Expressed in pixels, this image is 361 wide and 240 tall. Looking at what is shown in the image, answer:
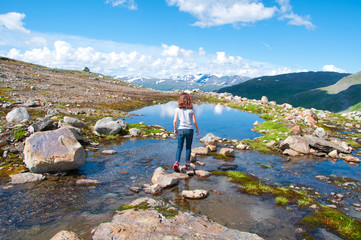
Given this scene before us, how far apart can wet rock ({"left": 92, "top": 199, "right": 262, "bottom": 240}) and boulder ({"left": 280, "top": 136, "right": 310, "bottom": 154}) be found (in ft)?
48.0

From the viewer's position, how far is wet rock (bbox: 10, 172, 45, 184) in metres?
9.71

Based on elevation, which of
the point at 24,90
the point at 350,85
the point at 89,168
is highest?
the point at 350,85

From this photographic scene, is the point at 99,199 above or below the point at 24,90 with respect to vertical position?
below

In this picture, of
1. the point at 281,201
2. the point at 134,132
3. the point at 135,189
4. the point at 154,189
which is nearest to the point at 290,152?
the point at 281,201

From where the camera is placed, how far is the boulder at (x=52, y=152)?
33.9 ft

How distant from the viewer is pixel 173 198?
351 inches

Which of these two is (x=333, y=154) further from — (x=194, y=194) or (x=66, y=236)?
(x=66, y=236)

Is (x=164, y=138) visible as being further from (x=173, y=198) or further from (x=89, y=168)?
(x=173, y=198)

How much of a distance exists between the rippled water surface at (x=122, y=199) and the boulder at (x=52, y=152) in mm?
634

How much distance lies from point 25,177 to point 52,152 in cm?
155

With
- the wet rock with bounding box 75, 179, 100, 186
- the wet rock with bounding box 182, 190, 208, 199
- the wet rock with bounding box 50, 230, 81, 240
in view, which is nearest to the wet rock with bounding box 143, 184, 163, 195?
the wet rock with bounding box 182, 190, 208, 199

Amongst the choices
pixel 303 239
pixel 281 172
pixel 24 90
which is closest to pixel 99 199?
pixel 303 239

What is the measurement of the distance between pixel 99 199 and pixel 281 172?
11.0 meters

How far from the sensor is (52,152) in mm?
10508
